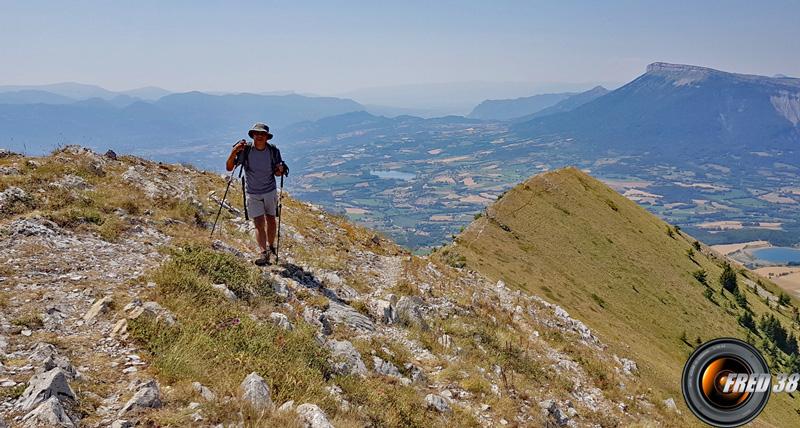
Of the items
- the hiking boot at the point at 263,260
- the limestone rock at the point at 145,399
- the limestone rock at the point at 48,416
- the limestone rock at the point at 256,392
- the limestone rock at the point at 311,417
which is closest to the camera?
the limestone rock at the point at 48,416

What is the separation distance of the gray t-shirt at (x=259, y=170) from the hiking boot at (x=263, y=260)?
6.24 ft

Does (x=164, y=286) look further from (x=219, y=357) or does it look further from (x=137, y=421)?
(x=137, y=421)

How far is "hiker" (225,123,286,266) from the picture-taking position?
476 inches

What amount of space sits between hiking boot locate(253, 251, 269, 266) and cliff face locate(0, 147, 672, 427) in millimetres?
366

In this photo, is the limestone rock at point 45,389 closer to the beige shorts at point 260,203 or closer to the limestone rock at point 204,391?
the limestone rock at point 204,391

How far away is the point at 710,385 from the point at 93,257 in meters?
14.9

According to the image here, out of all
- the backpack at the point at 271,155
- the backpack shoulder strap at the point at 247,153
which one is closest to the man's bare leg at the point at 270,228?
the backpack at the point at 271,155

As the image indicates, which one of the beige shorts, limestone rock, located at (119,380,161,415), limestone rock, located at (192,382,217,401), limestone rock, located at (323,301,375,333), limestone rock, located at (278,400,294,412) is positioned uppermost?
the beige shorts


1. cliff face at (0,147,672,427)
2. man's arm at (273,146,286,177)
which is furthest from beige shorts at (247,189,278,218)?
cliff face at (0,147,672,427)

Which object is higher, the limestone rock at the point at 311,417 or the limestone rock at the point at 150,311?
the limestone rock at the point at 150,311

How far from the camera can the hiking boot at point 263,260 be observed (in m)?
12.8

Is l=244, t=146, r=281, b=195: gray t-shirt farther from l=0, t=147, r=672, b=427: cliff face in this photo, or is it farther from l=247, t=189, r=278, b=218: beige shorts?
l=0, t=147, r=672, b=427: cliff face

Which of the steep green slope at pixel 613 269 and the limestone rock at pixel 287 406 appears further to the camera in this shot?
the steep green slope at pixel 613 269

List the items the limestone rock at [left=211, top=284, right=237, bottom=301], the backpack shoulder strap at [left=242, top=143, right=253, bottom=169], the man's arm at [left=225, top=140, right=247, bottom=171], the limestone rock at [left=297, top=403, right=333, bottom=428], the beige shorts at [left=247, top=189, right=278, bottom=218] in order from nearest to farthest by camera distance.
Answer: the limestone rock at [left=297, top=403, right=333, bottom=428] → the limestone rock at [left=211, top=284, right=237, bottom=301] → the man's arm at [left=225, top=140, right=247, bottom=171] → the backpack shoulder strap at [left=242, top=143, right=253, bottom=169] → the beige shorts at [left=247, top=189, right=278, bottom=218]
